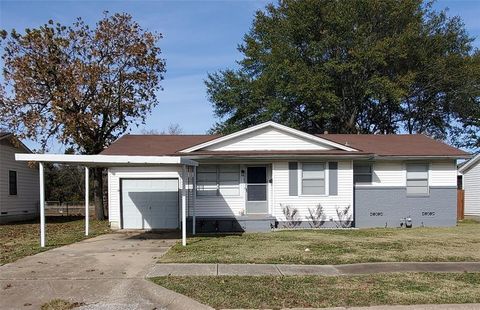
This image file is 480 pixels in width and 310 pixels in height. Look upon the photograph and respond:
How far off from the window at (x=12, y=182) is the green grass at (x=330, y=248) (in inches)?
615

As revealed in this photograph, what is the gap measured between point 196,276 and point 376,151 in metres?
14.0

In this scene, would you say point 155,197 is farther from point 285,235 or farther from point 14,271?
point 14,271

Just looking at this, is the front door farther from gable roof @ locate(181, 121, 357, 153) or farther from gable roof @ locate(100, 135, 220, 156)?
gable roof @ locate(100, 135, 220, 156)

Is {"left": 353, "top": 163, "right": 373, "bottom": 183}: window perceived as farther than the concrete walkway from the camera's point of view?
Yes

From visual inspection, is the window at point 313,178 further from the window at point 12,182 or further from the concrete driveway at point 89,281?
the window at point 12,182

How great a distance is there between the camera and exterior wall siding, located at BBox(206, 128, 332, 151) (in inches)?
788

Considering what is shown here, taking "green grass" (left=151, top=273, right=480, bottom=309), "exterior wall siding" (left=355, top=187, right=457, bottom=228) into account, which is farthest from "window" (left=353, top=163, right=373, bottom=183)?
"green grass" (left=151, top=273, right=480, bottom=309)

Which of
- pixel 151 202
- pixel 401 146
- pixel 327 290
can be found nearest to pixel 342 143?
pixel 401 146

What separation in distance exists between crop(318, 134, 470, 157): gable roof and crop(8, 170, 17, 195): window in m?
17.2

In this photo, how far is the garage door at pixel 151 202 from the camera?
20391 millimetres

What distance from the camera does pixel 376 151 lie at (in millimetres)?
21141

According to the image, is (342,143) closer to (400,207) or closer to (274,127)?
(400,207)

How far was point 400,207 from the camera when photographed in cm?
2033

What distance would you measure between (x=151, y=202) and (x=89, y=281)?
11.6 metres
